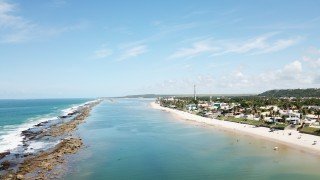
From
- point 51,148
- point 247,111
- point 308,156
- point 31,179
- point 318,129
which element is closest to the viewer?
point 31,179

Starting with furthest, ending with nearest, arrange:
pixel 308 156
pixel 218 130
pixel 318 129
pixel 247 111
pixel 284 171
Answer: pixel 247 111 → pixel 218 130 → pixel 318 129 → pixel 308 156 → pixel 284 171

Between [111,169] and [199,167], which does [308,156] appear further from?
[111,169]

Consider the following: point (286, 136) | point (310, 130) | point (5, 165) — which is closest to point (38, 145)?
point (5, 165)

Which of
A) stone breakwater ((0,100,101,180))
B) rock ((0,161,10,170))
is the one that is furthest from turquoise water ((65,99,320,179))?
rock ((0,161,10,170))

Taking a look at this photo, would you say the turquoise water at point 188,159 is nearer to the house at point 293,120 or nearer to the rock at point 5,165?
the rock at point 5,165

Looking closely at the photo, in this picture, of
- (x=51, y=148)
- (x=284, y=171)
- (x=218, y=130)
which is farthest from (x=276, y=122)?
(x=51, y=148)

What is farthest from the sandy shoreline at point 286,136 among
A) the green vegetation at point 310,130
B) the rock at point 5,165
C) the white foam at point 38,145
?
the rock at point 5,165

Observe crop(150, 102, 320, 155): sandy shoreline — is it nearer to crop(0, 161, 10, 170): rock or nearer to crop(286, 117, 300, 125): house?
crop(286, 117, 300, 125): house

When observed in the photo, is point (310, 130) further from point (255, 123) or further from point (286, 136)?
point (255, 123)

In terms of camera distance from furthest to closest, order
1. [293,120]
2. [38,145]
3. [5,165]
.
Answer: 1. [293,120]
2. [38,145]
3. [5,165]
